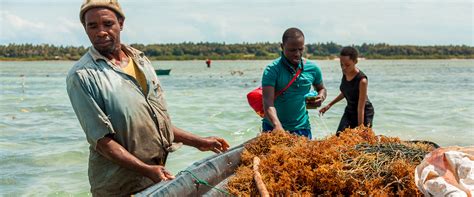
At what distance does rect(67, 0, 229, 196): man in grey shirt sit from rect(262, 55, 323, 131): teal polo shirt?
1.93 m

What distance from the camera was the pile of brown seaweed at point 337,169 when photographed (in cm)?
336

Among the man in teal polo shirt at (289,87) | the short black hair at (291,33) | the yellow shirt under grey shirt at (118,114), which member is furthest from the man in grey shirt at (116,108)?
the short black hair at (291,33)

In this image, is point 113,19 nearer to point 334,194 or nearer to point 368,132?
point 334,194

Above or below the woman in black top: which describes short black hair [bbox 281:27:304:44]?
above

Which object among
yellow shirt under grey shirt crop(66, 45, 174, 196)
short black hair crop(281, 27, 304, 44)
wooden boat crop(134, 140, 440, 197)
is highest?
short black hair crop(281, 27, 304, 44)

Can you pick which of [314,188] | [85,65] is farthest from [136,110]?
[314,188]

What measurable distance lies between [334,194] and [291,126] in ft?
6.52

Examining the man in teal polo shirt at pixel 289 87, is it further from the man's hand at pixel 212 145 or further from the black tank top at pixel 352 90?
the black tank top at pixel 352 90

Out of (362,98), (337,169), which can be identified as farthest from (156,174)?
(362,98)

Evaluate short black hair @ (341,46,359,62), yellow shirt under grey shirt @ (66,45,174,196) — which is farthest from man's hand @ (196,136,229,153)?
short black hair @ (341,46,359,62)

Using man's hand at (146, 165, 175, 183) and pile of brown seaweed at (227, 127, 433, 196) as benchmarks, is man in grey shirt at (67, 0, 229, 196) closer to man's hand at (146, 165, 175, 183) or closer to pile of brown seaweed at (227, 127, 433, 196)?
man's hand at (146, 165, 175, 183)

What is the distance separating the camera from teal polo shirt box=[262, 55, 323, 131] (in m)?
5.26

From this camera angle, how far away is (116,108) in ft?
10.3

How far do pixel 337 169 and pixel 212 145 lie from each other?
962 millimetres
